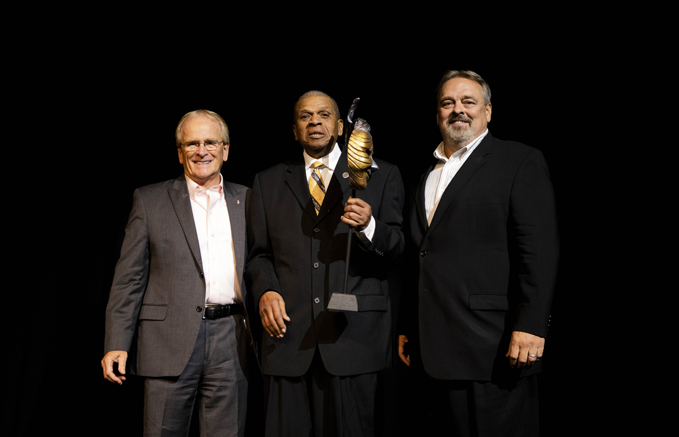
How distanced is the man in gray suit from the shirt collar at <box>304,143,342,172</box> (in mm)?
471

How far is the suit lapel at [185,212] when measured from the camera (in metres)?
2.62

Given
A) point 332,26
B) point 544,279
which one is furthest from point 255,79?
point 544,279

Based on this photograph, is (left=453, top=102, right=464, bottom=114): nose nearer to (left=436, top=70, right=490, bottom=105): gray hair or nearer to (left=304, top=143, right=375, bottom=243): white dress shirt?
(left=436, top=70, right=490, bottom=105): gray hair

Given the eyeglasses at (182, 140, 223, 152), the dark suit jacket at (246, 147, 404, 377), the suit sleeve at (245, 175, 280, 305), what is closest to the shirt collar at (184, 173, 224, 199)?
the eyeglasses at (182, 140, 223, 152)

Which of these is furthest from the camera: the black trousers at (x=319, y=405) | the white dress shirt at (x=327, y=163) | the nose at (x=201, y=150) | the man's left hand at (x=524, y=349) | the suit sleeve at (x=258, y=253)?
the nose at (x=201, y=150)

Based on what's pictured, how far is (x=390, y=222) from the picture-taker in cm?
237

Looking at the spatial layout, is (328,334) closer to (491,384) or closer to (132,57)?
(491,384)

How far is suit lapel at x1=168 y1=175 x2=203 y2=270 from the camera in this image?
262cm

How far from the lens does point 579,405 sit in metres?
2.90

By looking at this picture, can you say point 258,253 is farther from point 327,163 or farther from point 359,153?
point 359,153

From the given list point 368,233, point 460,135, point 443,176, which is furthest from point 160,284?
point 460,135

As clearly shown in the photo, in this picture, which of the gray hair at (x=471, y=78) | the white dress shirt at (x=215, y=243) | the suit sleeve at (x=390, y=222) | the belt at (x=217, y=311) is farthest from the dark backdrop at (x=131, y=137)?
the belt at (x=217, y=311)

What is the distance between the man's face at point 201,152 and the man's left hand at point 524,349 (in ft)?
5.41

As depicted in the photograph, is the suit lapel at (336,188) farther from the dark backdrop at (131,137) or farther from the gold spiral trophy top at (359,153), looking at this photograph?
the dark backdrop at (131,137)
